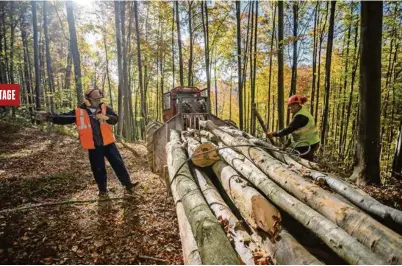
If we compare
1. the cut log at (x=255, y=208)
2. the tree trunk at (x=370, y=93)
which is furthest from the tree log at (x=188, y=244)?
the tree trunk at (x=370, y=93)

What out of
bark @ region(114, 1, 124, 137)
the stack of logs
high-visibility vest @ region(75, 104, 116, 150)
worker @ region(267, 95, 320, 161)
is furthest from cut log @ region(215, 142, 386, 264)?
bark @ region(114, 1, 124, 137)

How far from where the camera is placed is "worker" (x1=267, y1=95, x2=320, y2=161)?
498 centimetres

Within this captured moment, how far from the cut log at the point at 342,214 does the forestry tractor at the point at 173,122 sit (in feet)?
9.60

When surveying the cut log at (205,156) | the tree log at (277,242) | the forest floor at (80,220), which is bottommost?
the forest floor at (80,220)

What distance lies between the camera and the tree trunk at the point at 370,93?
550cm

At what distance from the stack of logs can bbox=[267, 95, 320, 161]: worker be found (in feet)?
4.15

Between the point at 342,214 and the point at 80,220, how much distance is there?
3.66 m

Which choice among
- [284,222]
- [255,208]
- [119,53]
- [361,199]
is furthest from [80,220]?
[119,53]

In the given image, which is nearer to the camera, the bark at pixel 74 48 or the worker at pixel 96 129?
A: the worker at pixel 96 129

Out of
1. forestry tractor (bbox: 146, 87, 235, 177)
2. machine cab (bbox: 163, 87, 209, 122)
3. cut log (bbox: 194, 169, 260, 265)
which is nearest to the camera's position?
cut log (bbox: 194, 169, 260, 265)

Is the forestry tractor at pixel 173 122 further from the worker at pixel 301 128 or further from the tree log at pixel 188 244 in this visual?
the worker at pixel 301 128

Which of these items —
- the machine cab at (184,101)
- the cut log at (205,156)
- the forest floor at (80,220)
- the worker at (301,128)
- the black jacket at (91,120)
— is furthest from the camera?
the machine cab at (184,101)

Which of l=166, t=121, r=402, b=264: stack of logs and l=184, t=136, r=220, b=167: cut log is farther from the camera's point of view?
l=184, t=136, r=220, b=167: cut log

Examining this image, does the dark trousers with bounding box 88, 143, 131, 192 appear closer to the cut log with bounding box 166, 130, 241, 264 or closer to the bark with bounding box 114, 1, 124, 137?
the cut log with bounding box 166, 130, 241, 264
